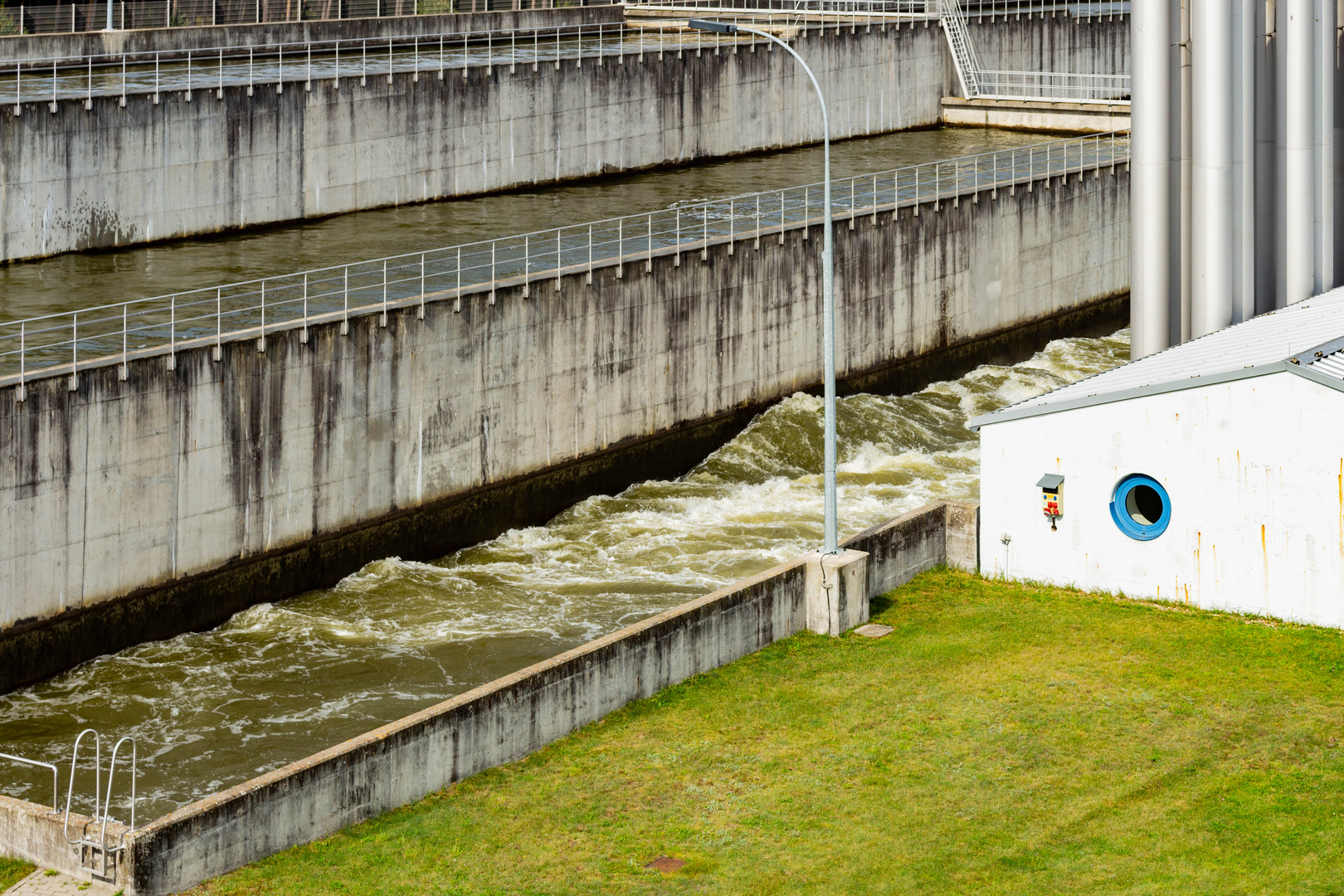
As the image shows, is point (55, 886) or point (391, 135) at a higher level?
point (391, 135)

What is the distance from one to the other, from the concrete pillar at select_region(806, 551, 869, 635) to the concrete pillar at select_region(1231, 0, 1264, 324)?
1292 cm

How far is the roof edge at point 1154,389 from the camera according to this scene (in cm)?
2270

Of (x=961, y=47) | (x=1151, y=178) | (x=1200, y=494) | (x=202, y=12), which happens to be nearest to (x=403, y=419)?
(x=1200, y=494)

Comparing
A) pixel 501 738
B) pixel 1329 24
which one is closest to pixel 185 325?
pixel 501 738

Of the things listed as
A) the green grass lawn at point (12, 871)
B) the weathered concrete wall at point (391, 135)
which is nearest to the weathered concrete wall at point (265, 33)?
the weathered concrete wall at point (391, 135)

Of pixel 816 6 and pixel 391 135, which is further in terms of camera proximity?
pixel 816 6

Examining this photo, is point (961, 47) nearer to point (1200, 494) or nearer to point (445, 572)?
point (445, 572)

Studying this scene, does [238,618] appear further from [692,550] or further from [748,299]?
[748,299]

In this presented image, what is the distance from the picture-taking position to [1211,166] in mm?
32344

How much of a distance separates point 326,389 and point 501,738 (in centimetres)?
1228

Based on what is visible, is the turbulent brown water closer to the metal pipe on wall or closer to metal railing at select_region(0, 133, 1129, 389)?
metal railing at select_region(0, 133, 1129, 389)

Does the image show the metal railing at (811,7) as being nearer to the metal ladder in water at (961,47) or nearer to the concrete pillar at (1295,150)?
the metal ladder in water at (961,47)

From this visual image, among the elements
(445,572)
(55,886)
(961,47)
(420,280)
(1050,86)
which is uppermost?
(961,47)

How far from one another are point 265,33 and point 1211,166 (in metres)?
31.7
